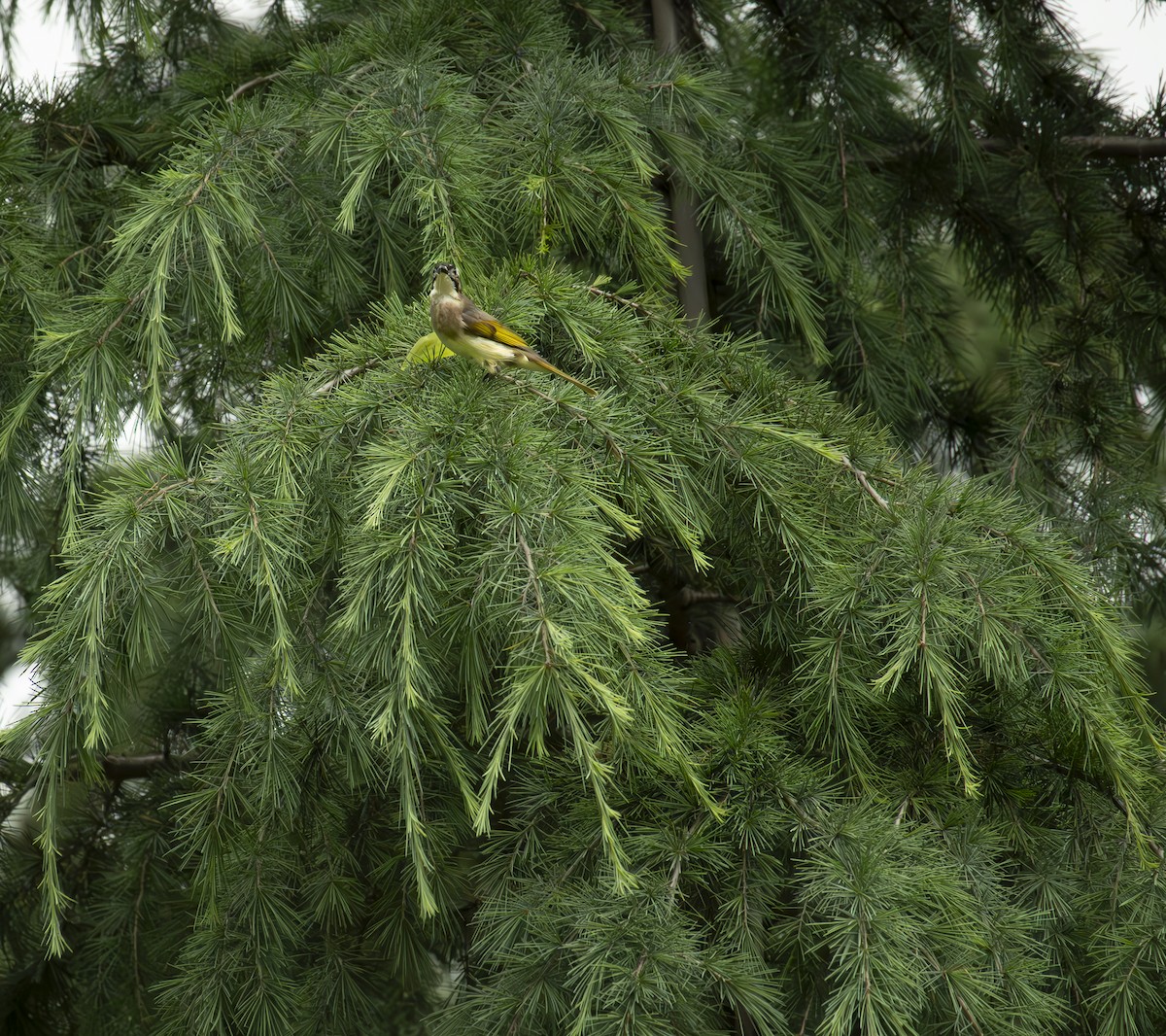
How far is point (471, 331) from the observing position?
1814mm

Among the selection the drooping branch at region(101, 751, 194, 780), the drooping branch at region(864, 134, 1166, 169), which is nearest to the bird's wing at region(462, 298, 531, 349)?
the drooping branch at region(864, 134, 1166, 169)

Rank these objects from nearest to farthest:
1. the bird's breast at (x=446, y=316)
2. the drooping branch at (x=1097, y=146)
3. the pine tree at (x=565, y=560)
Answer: the pine tree at (x=565, y=560) → the bird's breast at (x=446, y=316) → the drooping branch at (x=1097, y=146)

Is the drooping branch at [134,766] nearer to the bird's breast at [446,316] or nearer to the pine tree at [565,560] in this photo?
the pine tree at [565,560]

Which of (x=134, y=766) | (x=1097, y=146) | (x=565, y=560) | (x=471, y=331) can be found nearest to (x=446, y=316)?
(x=471, y=331)

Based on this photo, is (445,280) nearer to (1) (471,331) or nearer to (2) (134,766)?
(1) (471,331)

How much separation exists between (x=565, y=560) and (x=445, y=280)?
0.57 meters

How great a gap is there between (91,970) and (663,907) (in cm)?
175

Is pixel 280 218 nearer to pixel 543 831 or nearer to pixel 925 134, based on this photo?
pixel 543 831

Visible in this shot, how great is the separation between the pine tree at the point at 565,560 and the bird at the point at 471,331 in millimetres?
46

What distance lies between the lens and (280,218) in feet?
7.31

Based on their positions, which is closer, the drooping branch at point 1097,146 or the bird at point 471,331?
the bird at point 471,331

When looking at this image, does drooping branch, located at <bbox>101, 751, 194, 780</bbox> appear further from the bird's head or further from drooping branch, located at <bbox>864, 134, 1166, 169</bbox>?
drooping branch, located at <bbox>864, 134, 1166, 169</bbox>

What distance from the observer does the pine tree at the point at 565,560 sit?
1669mm

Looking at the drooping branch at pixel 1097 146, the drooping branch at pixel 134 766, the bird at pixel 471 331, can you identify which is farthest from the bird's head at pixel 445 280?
the drooping branch at pixel 134 766
